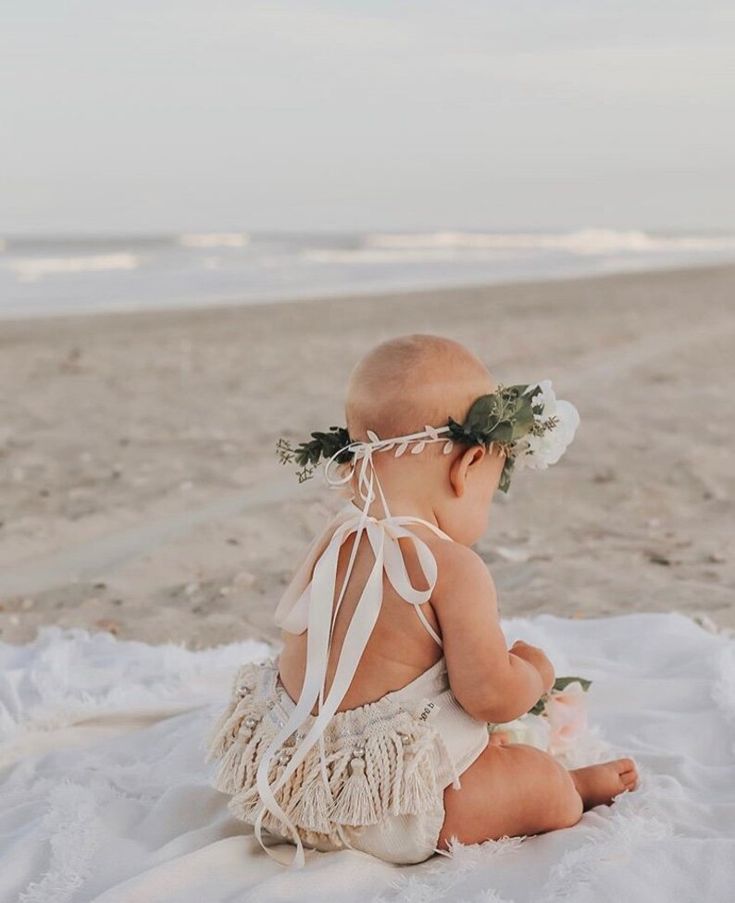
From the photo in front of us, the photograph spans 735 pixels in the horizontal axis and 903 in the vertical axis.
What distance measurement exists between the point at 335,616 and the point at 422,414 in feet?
1.54

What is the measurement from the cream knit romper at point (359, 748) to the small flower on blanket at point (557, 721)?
0.34 meters

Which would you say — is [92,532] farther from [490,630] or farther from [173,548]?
[490,630]

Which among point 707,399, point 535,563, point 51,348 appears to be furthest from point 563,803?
point 51,348

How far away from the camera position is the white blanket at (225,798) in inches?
95.6

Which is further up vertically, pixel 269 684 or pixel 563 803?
pixel 269 684

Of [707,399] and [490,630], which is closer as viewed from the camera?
[490,630]

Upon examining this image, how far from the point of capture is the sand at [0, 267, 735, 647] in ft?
15.8

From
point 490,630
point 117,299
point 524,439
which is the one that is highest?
point 524,439

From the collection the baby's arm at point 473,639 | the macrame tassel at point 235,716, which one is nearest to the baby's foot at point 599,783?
the baby's arm at point 473,639

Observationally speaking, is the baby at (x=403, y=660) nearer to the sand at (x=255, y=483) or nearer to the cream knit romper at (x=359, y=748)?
the cream knit romper at (x=359, y=748)

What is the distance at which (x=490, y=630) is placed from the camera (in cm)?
248

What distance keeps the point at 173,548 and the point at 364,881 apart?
313 cm

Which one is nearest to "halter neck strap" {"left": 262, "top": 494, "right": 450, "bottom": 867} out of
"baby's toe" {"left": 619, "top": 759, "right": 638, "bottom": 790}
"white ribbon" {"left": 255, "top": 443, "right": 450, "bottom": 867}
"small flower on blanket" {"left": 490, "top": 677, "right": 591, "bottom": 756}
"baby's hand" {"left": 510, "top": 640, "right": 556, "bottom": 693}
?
"white ribbon" {"left": 255, "top": 443, "right": 450, "bottom": 867}

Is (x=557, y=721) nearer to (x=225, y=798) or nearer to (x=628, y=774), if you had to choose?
(x=628, y=774)
